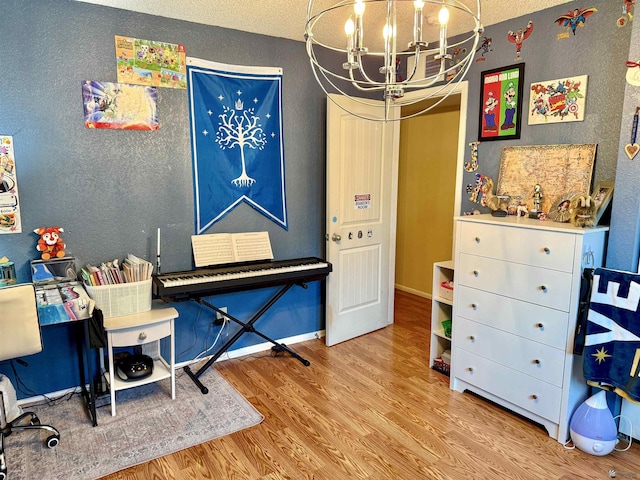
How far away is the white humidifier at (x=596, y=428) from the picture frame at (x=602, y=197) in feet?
3.10

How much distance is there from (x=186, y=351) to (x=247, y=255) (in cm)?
83

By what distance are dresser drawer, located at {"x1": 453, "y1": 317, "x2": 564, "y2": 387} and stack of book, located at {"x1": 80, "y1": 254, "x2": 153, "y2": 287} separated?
6.60 feet

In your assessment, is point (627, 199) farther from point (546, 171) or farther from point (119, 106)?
point (119, 106)

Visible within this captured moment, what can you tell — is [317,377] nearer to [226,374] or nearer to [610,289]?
[226,374]

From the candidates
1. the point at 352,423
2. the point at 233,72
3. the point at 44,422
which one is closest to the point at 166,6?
the point at 233,72

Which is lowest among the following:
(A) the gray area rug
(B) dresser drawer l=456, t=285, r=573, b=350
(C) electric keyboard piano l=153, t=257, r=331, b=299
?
(A) the gray area rug

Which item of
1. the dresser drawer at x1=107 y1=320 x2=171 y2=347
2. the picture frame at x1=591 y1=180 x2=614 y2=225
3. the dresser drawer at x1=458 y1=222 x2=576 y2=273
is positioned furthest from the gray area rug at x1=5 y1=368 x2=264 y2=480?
the picture frame at x1=591 y1=180 x2=614 y2=225

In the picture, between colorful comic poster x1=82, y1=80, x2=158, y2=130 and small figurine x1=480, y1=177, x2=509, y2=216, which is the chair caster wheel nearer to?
colorful comic poster x1=82, y1=80, x2=158, y2=130

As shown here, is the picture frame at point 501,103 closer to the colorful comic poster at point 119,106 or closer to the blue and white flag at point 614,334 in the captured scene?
the blue and white flag at point 614,334

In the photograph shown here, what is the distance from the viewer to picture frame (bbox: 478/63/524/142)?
2893 mm

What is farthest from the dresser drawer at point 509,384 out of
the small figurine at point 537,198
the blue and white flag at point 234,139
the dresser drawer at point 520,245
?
the blue and white flag at point 234,139

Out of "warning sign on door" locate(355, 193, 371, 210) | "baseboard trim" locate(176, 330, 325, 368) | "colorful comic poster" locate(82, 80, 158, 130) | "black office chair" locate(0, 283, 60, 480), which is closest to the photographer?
"black office chair" locate(0, 283, 60, 480)

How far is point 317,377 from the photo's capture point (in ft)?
10.1

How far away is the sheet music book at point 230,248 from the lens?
121 inches
